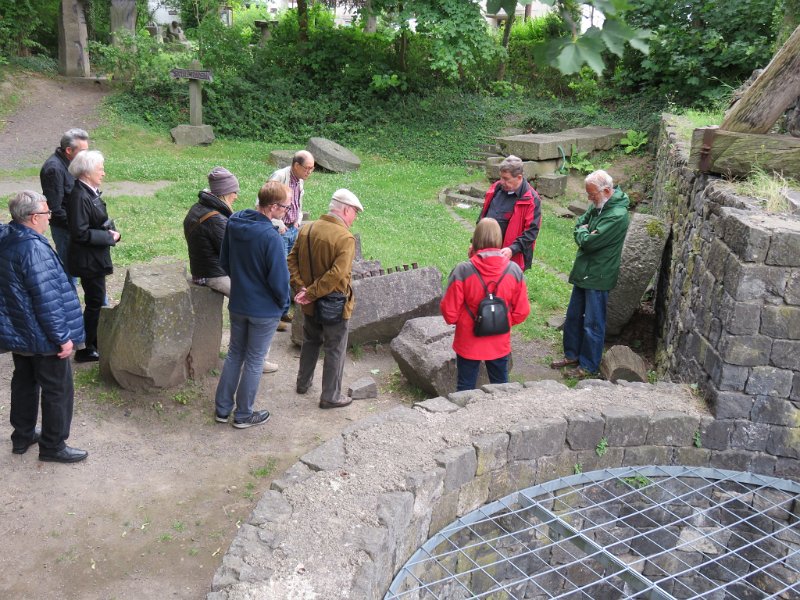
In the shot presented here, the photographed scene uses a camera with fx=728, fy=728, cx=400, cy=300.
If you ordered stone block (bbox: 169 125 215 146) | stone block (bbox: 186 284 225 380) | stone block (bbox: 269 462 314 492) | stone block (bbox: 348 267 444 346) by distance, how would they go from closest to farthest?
stone block (bbox: 269 462 314 492)
stone block (bbox: 186 284 225 380)
stone block (bbox: 348 267 444 346)
stone block (bbox: 169 125 215 146)

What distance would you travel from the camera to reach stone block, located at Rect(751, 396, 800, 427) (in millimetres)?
5027

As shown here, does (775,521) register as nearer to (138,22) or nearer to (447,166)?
(447,166)

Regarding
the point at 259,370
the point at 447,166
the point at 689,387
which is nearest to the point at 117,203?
the point at 259,370

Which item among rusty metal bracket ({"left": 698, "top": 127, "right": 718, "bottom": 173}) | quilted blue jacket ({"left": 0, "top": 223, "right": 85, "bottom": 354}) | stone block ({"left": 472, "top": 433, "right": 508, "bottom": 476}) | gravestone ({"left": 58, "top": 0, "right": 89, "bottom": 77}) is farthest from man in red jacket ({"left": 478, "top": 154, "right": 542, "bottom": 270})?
gravestone ({"left": 58, "top": 0, "right": 89, "bottom": 77})

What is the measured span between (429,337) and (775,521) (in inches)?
122

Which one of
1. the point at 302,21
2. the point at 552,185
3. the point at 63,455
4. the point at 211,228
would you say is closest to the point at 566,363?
the point at 211,228

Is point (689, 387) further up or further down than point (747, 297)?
further down

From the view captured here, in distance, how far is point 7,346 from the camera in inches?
183

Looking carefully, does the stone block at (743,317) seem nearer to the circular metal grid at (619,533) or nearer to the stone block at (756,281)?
the stone block at (756,281)

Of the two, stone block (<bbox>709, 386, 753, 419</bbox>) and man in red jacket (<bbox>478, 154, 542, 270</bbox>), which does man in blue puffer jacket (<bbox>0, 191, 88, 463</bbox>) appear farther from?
stone block (<bbox>709, 386, 753, 419</bbox>)

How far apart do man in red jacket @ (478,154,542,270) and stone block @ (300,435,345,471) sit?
11.3ft

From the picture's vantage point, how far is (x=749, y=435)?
16.7 feet

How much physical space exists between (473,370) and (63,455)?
10.1 ft

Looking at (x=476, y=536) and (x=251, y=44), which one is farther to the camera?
(x=251, y=44)
